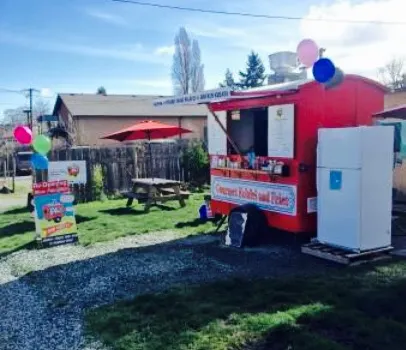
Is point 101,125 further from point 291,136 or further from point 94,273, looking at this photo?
point 94,273

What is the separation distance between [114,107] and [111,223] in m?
23.4

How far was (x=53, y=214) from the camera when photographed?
7660 millimetres

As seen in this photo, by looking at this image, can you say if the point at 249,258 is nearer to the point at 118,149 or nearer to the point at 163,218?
the point at 163,218

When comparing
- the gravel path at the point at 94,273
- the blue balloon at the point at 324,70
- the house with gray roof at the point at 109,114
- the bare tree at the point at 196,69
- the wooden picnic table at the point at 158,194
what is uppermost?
the bare tree at the point at 196,69

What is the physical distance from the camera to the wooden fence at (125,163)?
13.0m

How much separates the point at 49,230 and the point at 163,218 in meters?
2.72

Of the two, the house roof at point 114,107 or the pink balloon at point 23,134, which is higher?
the house roof at point 114,107

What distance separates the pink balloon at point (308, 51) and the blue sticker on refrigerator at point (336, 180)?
1736 mm

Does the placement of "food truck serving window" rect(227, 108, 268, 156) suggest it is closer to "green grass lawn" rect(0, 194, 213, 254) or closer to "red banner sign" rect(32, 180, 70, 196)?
"green grass lawn" rect(0, 194, 213, 254)

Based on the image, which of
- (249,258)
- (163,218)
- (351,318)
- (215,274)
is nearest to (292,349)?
(351,318)

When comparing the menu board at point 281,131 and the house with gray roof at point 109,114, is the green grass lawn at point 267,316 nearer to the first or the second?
the menu board at point 281,131

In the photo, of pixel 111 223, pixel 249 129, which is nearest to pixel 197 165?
pixel 111 223

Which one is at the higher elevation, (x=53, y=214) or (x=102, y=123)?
(x=102, y=123)

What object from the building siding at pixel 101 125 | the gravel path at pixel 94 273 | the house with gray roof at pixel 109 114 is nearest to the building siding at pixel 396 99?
the gravel path at pixel 94 273
